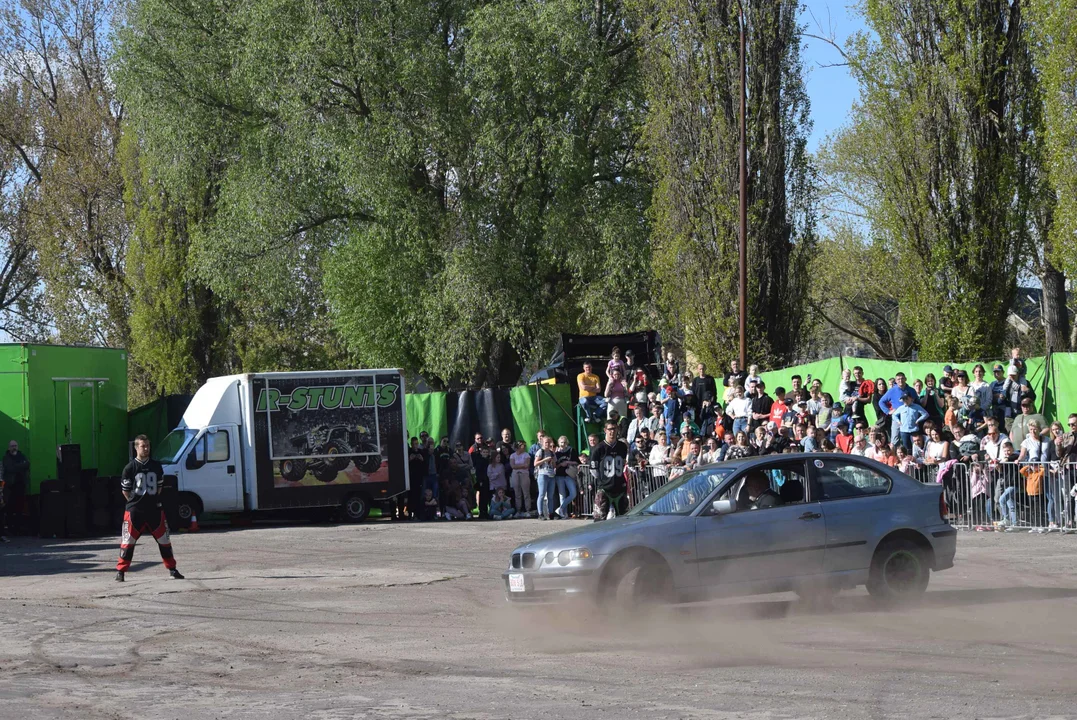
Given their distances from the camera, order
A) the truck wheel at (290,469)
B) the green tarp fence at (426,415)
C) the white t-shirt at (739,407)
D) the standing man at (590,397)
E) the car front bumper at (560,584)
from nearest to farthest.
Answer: the car front bumper at (560,584) < the white t-shirt at (739,407) < the truck wheel at (290,469) < the standing man at (590,397) < the green tarp fence at (426,415)

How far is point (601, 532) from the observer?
419 inches

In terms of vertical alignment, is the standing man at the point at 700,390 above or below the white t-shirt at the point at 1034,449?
above

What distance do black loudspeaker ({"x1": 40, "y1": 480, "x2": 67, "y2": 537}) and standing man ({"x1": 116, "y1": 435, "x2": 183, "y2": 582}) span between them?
8.08m

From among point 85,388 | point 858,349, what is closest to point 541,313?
point 85,388

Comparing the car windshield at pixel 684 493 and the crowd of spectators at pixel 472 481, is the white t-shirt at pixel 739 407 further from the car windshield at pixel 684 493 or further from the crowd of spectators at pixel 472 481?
the car windshield at pixel 684 493

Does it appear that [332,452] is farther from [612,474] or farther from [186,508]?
[612,474]

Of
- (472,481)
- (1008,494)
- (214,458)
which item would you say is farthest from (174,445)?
(1008,494)

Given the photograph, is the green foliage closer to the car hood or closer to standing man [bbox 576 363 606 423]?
standing man [bbox 576 363 606 423]

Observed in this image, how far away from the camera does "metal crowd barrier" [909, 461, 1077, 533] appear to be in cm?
1808

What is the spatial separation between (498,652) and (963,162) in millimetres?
20956

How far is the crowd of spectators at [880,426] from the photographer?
18.6m

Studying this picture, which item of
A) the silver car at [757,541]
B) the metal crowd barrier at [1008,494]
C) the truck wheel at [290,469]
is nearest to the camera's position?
the silver car at [757,541]

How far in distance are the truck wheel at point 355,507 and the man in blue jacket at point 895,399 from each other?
33.8 ft

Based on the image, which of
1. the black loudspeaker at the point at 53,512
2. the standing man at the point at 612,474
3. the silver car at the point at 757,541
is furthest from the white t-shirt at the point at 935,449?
the black loudspeaker at the point at 53,512
